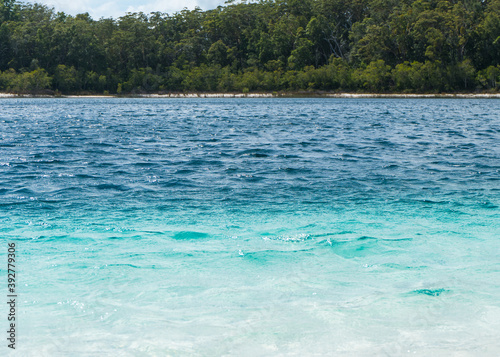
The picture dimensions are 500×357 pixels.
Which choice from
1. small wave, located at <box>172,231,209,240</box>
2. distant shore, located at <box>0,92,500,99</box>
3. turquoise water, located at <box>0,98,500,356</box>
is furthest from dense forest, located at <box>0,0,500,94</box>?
small wave, located at <box>172,231,209,240</box>

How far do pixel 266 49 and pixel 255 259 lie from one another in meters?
138

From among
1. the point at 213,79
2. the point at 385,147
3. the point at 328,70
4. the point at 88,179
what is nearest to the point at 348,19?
the point at 328,70

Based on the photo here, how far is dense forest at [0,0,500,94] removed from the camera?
10738cm

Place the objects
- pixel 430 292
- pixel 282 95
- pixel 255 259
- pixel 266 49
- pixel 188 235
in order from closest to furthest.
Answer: pixel 430 292, pixel 255 259, pixel 188 235, pixel 282 95, pixel 266 49

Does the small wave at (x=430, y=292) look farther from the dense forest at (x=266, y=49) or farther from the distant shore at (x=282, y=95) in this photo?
the dense forest at (x=266, y=49)

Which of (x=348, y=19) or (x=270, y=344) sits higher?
(x=348, y=19)

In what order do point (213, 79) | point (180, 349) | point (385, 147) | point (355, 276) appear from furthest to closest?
1. point (213, 79)
2. point (385, 147)
3. point (355, 276)
4. point (180, 349)

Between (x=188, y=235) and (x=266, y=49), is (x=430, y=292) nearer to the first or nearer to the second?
(x=188, y=235)

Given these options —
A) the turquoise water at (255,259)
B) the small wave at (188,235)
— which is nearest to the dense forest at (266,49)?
the turquoise water at (255,259)

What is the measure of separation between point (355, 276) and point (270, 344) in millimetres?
1962

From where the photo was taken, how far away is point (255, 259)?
6.32 metres

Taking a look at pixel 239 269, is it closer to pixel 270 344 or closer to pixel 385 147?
pixel 270 344

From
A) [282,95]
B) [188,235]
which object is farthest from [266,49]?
[188,235]

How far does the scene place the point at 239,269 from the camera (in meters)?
5.98
